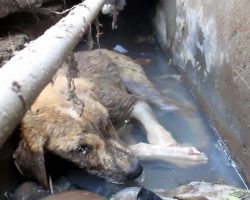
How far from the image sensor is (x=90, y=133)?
3.94 metres

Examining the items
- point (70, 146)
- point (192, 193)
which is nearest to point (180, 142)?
point (192, 193)

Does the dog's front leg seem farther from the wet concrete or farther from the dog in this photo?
the wet concrete

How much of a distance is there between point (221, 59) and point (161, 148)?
0.93 m

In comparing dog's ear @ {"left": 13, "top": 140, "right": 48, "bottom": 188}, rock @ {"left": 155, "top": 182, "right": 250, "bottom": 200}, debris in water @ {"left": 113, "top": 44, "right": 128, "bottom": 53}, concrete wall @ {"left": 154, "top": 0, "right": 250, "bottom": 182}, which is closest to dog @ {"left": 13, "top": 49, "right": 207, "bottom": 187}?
dog's ear @ {"left": 13, "top": 140, "right": 48, "bottom": 188}

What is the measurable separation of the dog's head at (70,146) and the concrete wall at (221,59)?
90 cm

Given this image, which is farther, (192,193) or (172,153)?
(172,153)

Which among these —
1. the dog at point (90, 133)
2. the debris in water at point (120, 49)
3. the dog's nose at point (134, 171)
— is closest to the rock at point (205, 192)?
the dog's nose at point (134, 171)

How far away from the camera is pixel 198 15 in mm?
5156

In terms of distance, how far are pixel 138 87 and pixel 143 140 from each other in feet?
2.66

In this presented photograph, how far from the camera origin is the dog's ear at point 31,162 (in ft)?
12.3

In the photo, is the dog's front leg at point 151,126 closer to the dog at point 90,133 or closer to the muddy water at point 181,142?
the dog at point 90,133

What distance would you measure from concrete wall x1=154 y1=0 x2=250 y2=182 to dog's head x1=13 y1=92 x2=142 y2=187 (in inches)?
35.5

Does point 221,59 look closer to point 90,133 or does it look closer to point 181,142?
point 181,142

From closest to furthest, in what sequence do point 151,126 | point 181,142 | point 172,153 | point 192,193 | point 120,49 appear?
point 192,193 < point 172,153 < point 181,142 < point 151,126 < point 120,49
